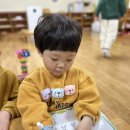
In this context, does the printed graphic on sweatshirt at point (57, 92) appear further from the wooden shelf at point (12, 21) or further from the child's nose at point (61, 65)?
the wooden shelf at point (12, 21)

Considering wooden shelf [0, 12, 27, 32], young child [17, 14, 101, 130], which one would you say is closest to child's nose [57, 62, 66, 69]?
young child [17, 14, 101, 130]

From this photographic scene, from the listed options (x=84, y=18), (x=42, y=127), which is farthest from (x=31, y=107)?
(x=84, y=18)

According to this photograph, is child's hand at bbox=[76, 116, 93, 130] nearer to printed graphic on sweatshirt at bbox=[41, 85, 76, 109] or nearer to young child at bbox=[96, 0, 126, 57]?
printed graphic on sweatshirt at bbox=[41, 85, 76, 109]

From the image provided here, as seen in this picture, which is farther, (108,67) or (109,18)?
(109,18)

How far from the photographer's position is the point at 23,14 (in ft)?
14.1

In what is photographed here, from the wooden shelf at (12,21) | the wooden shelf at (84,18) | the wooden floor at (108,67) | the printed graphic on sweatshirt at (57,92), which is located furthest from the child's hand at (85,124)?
the wooden shelf at (84,18)

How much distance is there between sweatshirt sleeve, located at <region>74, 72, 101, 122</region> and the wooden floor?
600mm

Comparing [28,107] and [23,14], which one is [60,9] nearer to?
[23,14]

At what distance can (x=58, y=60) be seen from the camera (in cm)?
49

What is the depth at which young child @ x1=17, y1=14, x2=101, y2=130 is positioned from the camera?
1.56ft

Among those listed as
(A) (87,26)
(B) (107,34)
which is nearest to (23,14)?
(A) (87,26)

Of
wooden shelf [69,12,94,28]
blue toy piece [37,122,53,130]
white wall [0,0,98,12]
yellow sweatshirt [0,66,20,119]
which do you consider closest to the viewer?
blue toy piece [37,122,53,130]

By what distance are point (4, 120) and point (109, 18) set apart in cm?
210

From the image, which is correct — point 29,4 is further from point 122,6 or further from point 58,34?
point 58,34
